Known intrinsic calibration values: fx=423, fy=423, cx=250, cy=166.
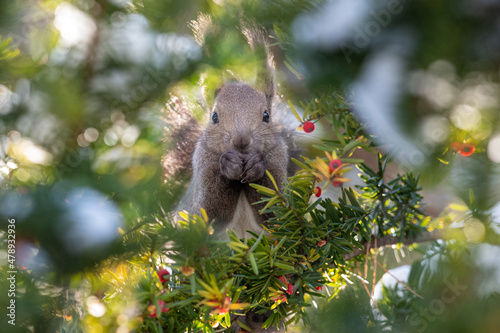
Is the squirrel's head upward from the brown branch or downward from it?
downward

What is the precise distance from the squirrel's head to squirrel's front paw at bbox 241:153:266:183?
0.08 m

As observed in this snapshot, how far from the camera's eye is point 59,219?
449mm

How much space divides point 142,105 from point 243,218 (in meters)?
0.91

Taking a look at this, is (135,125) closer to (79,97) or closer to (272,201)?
(79,97)

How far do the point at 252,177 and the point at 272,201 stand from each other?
0.51 meters

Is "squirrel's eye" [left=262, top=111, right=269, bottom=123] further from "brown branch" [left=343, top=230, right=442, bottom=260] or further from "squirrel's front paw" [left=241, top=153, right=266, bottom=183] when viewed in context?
"brown branch" [left=343, top=230, right=442, bottom=260]

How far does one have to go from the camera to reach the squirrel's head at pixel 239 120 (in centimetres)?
142

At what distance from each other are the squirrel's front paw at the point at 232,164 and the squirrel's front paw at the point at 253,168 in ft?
0.06

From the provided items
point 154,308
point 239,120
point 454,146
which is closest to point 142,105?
point 154,308

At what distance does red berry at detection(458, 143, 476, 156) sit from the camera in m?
0.70

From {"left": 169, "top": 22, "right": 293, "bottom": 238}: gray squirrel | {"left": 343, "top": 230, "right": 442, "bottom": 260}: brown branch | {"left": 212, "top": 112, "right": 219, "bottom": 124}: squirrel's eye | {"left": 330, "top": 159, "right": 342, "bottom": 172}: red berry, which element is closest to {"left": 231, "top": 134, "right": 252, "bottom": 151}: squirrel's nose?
{"left": 169, "top": 22, "right": 293, "bottom": 238}: gray squirrel

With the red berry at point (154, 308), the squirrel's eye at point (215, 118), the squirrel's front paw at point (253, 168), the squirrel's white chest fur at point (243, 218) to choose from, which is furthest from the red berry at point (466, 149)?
the squirrel's eye at point (215, 118)

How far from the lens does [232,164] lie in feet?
4.28

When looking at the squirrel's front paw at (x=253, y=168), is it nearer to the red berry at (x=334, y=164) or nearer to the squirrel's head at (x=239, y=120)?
the squirrel's head at (x=239, y=120)
